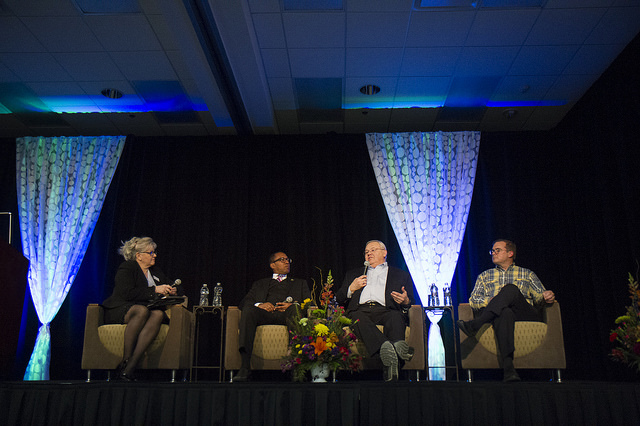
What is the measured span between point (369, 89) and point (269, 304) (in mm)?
2430

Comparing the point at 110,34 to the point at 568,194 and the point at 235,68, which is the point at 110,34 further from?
the point at 568,194

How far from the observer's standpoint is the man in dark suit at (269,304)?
4.40m

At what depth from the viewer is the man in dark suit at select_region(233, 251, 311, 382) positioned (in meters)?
4.40

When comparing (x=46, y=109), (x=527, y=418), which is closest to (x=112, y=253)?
(x=46, y=109)

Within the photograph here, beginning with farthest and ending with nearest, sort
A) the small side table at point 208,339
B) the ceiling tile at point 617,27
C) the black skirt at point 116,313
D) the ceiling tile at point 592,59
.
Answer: the small side table at point 208,339
the ceiling tile at point 592,59
the ceiling tile at point 617,27
the black skirt at point 116,313

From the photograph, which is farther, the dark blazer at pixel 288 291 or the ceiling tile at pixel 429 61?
Result: the dark blazer at pixel 288 291

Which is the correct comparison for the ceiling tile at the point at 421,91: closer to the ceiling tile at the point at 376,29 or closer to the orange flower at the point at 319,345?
the ceiling tile at the point at 376,29

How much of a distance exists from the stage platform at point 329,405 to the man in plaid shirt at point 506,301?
82 cm

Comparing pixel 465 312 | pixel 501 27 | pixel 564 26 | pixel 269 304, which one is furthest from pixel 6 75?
pixel 564 26

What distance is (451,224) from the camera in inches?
247

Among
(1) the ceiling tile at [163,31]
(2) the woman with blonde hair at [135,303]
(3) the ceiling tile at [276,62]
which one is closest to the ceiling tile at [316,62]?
(3) the ceiling tile at [276,62]

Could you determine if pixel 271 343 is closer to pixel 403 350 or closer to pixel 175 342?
pixel 175 342

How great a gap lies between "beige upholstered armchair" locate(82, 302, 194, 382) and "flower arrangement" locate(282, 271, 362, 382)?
993mm

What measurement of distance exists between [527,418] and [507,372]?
0.91 meters
